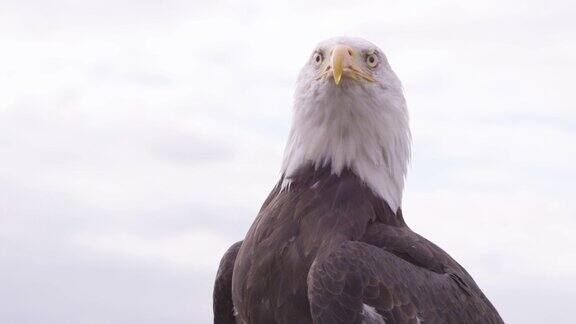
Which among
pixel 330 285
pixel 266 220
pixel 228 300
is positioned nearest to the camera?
pixel 330 285

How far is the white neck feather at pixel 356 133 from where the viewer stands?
12797 mm

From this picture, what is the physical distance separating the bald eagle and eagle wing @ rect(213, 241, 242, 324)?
4cm

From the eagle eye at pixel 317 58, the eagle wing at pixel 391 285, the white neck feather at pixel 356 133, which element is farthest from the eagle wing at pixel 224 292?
the eagle eye at pixel 317 58

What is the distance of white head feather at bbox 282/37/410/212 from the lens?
12805 millimetres

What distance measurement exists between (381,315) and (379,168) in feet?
5.53

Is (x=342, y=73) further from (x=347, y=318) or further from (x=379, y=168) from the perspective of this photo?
(x=347, y=318)

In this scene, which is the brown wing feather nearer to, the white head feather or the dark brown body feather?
the dark brown body feather

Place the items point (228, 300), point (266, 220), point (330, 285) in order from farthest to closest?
point (228, 300)
point (266, 220)
point (330, 285)

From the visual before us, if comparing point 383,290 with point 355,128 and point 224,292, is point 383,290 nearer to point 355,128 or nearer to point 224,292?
point 355,128

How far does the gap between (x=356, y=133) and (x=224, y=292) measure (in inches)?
88.2

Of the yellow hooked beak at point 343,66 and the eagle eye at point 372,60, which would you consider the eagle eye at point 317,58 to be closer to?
the yellow hooked beak at point 343,66

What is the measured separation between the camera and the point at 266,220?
41.4ft

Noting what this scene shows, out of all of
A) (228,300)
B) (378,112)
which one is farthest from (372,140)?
(228,300)

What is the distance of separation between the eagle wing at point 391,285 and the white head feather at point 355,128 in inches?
23.2
